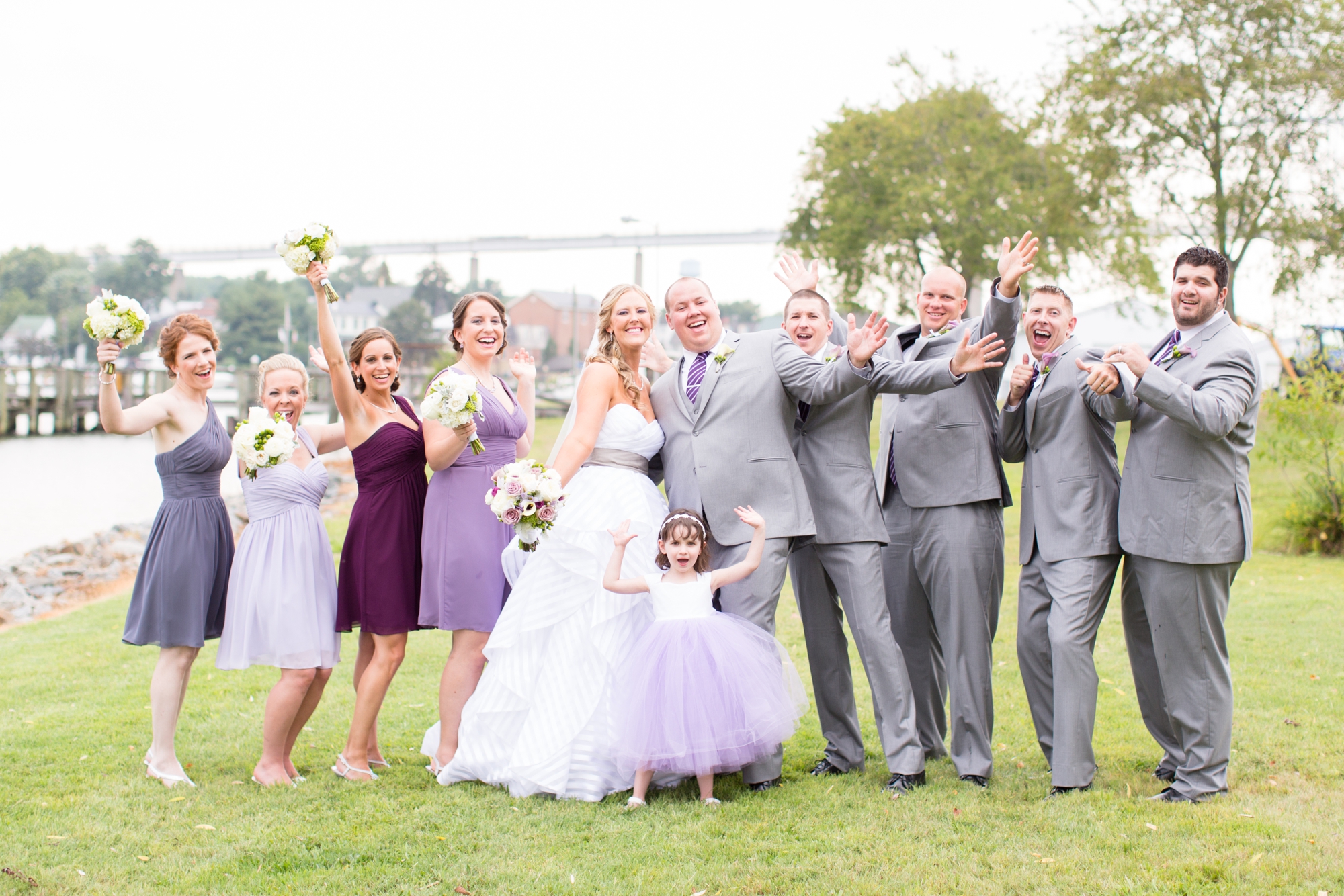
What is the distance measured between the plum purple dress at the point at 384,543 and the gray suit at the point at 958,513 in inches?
98.9

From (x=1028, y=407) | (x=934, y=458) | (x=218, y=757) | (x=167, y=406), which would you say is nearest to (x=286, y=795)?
(x=218, y=757)

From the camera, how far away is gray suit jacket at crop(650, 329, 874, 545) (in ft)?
17.5

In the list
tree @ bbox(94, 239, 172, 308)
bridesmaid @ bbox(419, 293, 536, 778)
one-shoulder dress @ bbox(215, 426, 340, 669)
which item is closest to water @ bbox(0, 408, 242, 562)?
one-shoulder dress @ bbox(215, 426, 340, 669)

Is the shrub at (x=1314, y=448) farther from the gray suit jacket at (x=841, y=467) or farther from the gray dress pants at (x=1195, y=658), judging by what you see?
the gray suit jacket at (x=841, y=467)

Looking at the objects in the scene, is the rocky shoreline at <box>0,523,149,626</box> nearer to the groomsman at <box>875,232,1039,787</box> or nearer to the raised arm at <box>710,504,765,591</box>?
the raised arm at <box>710,504,765,591</box>

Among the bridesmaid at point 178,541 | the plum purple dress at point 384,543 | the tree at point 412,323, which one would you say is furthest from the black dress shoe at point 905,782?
the tree at point 412,323

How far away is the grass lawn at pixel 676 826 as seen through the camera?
4203 millimetres

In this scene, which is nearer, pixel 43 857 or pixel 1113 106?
pixel 43 857

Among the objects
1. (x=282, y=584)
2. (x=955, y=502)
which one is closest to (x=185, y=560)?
(x=282, y=584)

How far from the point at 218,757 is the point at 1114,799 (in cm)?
473

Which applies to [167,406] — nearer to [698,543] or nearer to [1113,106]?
[698,543]

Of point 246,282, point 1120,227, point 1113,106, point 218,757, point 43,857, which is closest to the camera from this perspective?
point 43,857

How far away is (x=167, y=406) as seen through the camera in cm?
564

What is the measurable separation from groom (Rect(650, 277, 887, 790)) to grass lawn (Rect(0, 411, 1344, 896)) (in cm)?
83
